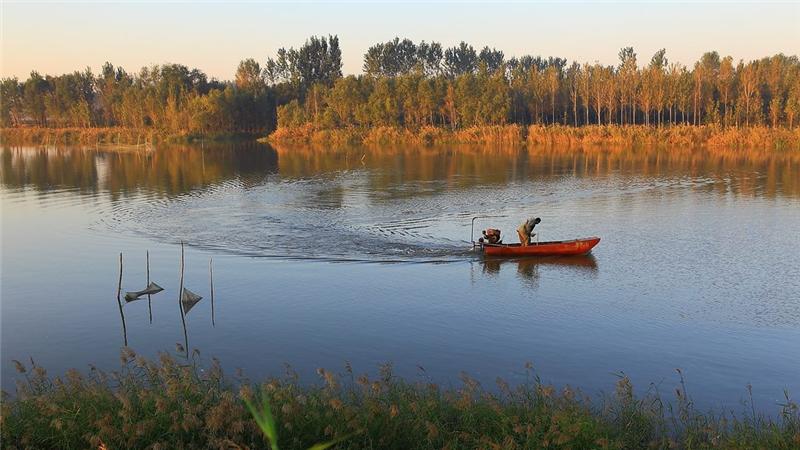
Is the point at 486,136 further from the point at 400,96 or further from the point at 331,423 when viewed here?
the point at 331,423

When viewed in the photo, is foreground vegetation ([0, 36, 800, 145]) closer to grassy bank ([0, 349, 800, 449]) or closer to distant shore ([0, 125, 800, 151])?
distant shore ([0, 125, 800, 151])

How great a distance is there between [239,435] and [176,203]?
110 feet

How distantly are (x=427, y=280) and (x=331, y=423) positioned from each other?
13781mm

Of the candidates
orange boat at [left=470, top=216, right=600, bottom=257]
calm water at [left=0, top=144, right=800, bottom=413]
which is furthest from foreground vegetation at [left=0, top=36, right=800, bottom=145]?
orange boat at [left=470, top=216, right=600, bottom=257]

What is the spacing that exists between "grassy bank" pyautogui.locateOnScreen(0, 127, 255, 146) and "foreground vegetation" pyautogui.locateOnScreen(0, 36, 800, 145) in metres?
1.79

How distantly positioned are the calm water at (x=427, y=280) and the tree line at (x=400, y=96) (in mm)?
46641

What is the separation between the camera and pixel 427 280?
76.6ft

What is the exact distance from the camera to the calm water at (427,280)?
16125mm

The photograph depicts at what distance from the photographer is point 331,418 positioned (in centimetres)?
981

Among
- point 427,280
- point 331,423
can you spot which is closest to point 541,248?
point 427,280

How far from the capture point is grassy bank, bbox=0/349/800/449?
9266mm

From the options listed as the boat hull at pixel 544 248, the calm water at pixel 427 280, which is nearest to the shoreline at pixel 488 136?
the calm water at pixel 427 280

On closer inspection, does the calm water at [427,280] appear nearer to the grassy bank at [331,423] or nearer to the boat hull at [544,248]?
the boat hull at [544,248]

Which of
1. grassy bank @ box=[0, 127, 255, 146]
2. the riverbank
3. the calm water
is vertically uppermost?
grassy bank @ box=[0, 127, 255, 146]
